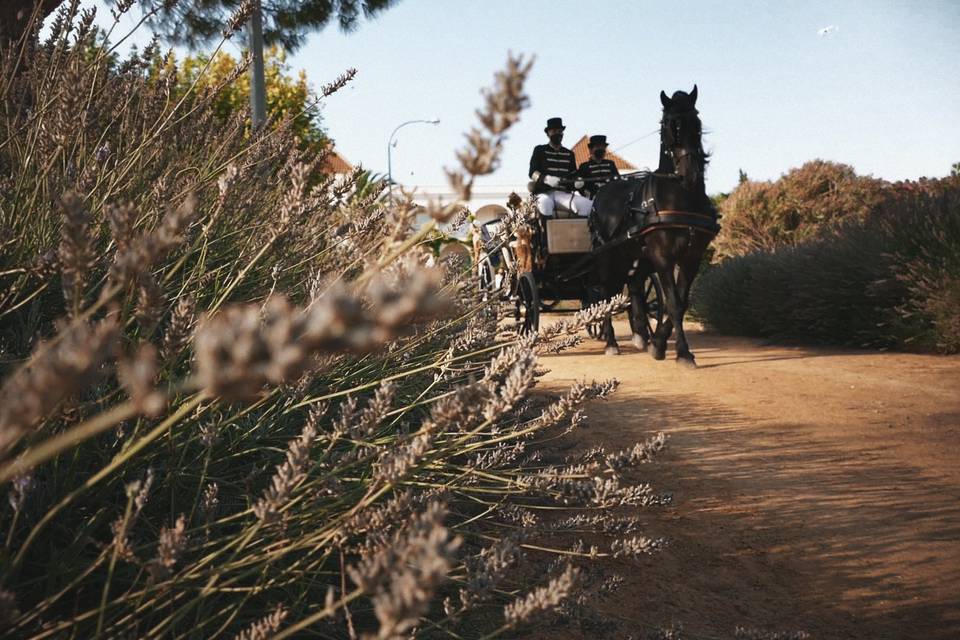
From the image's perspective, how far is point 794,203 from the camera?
15320 mm

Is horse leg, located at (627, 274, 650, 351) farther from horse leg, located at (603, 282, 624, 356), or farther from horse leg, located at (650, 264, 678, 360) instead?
horse leg, located at (650, 264, 678, 360)

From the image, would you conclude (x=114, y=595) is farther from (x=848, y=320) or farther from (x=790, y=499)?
(x=848, y=320)

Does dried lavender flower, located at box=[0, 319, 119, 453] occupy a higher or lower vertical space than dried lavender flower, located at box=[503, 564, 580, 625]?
higher

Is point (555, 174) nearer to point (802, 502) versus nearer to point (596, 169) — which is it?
point (596, 169)

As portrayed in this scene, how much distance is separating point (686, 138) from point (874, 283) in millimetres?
2497

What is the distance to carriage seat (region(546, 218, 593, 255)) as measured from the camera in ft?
29.1

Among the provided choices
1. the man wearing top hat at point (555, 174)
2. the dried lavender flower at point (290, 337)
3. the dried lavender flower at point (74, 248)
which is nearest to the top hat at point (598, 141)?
the man wearing top hat at point (555, 174)

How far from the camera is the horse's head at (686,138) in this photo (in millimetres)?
7211

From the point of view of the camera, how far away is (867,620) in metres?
2.19

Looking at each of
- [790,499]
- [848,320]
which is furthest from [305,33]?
[790,499]

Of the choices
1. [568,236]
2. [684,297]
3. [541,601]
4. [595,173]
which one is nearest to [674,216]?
[684,297]

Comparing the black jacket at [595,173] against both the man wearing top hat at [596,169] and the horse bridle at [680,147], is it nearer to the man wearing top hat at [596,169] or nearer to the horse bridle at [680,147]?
the man wearing top hat at [596,169]

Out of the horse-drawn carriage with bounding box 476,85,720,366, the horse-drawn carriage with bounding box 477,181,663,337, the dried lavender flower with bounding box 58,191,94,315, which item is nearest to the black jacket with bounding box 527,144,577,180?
the horse-drawn carriage with bounding box 477,181,663,337

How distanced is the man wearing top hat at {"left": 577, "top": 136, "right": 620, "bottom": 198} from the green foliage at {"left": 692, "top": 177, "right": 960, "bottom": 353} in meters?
2.46
